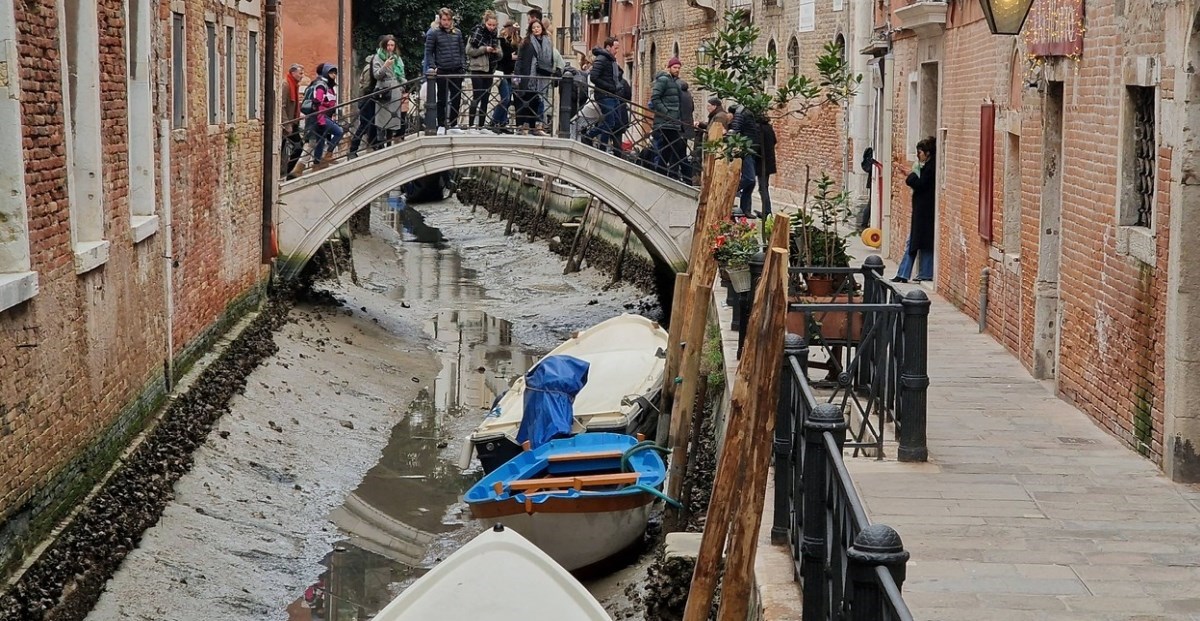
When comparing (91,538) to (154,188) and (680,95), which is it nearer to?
(154,188)

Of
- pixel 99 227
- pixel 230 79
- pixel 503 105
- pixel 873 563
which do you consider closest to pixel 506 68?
pixel 503 105

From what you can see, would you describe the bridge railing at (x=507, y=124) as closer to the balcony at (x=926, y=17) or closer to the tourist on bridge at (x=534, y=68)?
the tourist on bridge at (x=534, y=68)

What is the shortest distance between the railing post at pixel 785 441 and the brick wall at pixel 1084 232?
6.77 ft

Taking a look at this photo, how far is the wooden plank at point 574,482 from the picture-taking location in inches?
431

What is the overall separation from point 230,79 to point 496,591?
10.3 m

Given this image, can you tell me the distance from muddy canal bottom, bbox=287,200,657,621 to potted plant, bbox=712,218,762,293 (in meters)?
2.68

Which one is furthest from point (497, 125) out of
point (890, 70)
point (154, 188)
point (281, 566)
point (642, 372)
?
point (281, 566)

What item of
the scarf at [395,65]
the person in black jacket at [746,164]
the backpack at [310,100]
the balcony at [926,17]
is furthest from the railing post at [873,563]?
the scarf at [395,65]

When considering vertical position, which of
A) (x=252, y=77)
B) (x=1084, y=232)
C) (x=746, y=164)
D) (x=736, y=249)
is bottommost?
(x=736, y=249)

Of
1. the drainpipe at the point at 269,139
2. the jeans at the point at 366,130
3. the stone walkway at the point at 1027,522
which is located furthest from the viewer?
the jeans at the point at 366,130

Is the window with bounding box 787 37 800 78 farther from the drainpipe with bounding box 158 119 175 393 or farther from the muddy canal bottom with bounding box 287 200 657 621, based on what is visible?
the drainpipe with bounding box 158 119 175 393

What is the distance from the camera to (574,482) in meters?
11.0

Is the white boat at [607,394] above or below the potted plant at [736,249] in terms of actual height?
below

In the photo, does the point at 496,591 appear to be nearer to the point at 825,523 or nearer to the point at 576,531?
the point at 825,523
